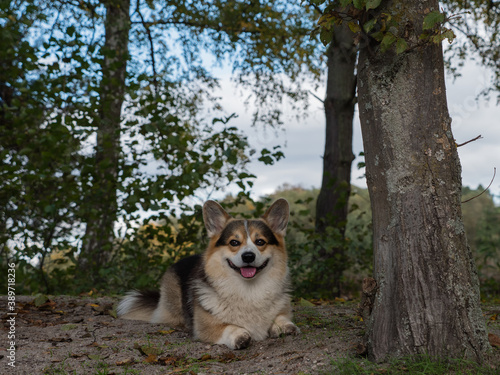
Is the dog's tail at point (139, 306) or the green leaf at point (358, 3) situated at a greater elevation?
the green leaf at point (358, 3)

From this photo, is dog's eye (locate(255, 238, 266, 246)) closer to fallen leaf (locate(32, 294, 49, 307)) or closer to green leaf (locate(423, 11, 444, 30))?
green leaf (locate(423, 11, 444, 30))

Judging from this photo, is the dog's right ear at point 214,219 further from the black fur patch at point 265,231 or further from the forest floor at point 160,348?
the forest floor at point 160,348

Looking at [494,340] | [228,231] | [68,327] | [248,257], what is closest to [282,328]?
[248,257]

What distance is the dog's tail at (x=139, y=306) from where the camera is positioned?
544cm

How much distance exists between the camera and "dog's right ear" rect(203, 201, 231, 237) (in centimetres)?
472

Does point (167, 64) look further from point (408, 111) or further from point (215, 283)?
point (408, 111)

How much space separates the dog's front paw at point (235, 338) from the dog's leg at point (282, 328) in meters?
0.29

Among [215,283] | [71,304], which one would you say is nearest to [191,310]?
[215,283]

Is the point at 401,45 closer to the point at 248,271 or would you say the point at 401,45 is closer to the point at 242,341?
the point at 248,271

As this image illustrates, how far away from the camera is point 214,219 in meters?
4.75

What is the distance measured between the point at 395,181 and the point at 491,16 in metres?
8.38

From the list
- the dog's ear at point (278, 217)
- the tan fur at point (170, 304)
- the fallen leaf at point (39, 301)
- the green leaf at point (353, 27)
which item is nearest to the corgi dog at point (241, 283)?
the dog's ear at point (278, 217)

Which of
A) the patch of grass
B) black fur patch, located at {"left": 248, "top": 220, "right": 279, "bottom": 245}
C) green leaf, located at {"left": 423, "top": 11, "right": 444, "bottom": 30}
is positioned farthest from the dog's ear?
green leaf, located at {"left": 423, "top": 11, "right": 444, "bottom": 30}

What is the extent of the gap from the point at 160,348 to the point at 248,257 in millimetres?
1028
